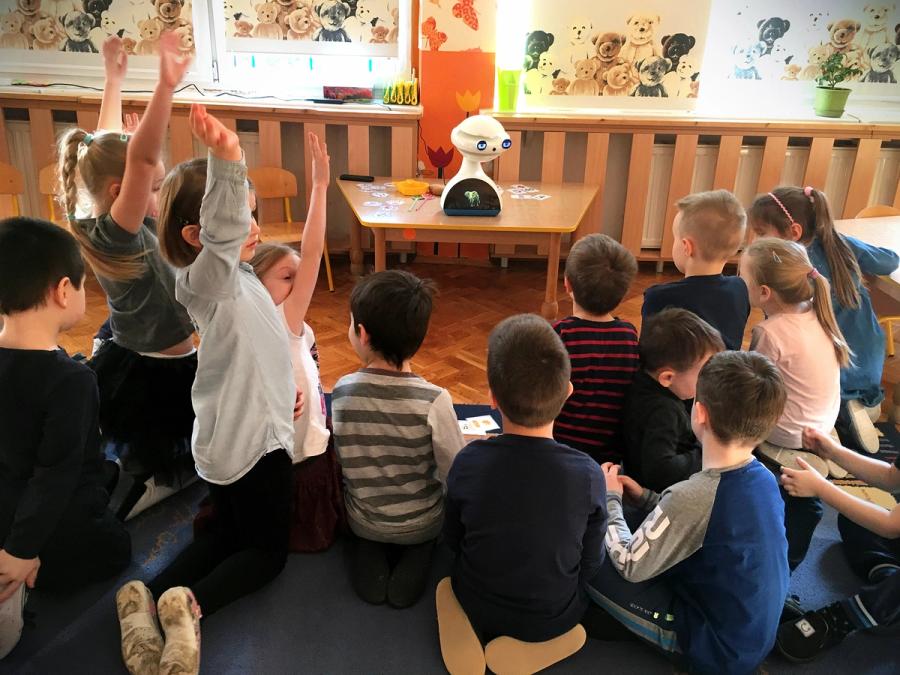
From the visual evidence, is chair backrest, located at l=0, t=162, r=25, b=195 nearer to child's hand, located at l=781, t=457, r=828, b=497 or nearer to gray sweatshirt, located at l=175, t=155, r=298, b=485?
gray sweatshirt, located at l=175, t=155, r=298, b=485

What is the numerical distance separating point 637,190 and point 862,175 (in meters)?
1.20

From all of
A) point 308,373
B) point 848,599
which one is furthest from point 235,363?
point 848,599

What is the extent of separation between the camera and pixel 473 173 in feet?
10.4

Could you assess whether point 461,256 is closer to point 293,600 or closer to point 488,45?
point 488,45

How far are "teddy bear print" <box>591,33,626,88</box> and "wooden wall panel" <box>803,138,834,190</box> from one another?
1.12m

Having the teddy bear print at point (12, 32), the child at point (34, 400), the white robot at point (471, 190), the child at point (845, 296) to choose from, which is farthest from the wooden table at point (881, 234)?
the teddy bear print at point (12, 32)

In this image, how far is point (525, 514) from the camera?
4.87 ft

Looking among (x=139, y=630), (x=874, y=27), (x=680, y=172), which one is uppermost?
(x=874, y=27)

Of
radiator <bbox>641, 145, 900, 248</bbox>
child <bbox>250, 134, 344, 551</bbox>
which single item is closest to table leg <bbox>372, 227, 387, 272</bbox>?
child <bbox>250, 134, 344, 551</bbox>

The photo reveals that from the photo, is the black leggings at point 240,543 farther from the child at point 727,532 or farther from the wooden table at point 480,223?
the wooden table at point 480,223

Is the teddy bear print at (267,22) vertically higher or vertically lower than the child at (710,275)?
higher

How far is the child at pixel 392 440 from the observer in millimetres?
1728

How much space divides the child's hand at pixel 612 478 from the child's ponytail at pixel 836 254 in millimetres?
1016

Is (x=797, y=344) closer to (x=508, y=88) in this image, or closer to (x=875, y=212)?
(x=875, y=212)
